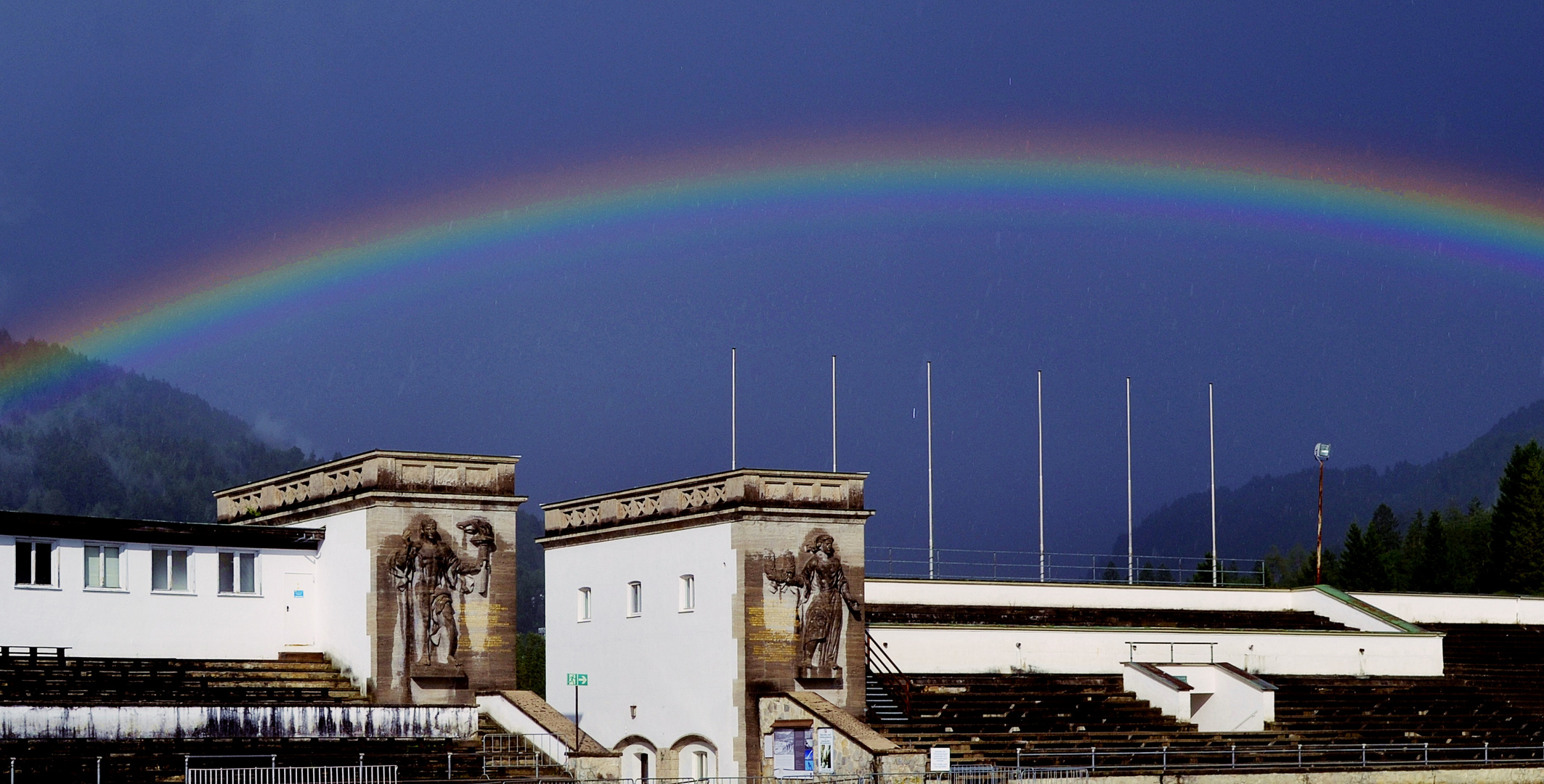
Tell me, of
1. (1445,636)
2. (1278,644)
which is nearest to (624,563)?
(1278,644)

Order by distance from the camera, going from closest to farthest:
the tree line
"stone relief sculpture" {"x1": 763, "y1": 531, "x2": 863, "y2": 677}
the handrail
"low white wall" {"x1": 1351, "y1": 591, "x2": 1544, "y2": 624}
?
"stone relief sculpture" {"x1": 763, "y1": 531, "x2": 863, "y2": 677} → the handrail → "low white wall" {"x1": 1351, "y1": 591, "x2": 1544, "y2": 624} → the tree line

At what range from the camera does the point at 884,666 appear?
48.3m

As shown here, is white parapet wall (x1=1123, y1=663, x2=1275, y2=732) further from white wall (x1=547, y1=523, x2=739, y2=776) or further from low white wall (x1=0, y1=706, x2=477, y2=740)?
low white wall (x1=0, y1=706, x2=477, y2=740)

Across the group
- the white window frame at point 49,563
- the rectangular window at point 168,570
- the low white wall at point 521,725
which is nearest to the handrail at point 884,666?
the low white wall at point 521,725

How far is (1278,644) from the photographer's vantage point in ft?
182

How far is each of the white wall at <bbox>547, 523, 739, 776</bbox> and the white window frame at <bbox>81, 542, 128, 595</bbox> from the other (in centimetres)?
1281

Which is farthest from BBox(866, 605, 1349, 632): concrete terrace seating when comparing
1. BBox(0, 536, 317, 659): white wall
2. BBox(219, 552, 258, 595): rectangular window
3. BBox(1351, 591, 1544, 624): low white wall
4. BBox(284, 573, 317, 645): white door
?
BBox(219, 552, 258, 595): rectangular window

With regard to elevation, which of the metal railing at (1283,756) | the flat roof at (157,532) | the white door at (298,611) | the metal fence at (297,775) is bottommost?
the metal railing at (1283,756)

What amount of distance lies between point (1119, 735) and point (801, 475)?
10.2 metres

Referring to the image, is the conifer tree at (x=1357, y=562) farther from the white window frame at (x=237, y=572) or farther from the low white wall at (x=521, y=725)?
the white window frame at (x=237, y=572)

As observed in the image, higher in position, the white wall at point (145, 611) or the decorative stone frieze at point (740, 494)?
the decorative stone frieze at point (740, 494)

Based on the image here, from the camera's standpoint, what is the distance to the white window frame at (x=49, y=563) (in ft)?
132

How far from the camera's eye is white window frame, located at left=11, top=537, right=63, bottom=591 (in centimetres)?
4022

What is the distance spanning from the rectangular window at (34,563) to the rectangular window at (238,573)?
3.95m
